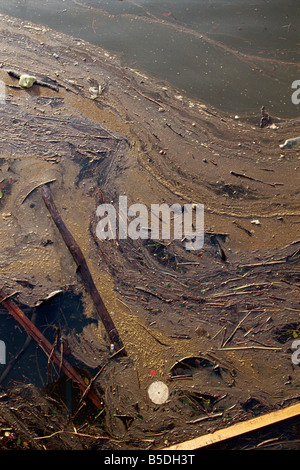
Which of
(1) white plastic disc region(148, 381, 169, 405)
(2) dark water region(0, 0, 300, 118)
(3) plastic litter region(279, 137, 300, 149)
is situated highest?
(2) dark water region(0, 0, 300, 118)

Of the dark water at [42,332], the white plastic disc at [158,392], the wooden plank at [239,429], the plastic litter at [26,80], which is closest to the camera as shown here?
the wooden plank at [239,429]

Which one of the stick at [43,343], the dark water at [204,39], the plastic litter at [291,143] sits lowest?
the stick at [43,343]

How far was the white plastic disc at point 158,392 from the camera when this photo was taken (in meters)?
3.00

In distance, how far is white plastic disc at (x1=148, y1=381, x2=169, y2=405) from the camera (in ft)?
9.83

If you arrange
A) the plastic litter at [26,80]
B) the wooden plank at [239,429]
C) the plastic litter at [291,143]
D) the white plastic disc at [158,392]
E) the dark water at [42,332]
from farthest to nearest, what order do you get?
the plastic litter at [26,80]
the plastic litter at [291,143]
the dark water at [42,332]
the white plastic disc at [158,392]
the wooden plank at [239,429]

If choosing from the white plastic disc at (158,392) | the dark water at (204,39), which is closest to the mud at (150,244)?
the white plastic disc at (158,392)

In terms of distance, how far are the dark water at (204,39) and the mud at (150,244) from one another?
247 mm

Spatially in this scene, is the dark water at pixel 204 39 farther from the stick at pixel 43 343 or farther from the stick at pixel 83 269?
the stick at pixel 43 343

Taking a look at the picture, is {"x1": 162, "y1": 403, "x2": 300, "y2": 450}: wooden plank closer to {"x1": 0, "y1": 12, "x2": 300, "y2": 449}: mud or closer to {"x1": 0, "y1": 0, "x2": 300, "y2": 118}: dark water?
{"x1": 0, "y1": 12, "x2": 300, "y2": 449}: mud

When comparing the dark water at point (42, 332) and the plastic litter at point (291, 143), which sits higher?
the plastic litter at point (291, 143)

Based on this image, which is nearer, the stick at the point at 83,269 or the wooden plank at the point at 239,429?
the wooden plank at the point at 239,429

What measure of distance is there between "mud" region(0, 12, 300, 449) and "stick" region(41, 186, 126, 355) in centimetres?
6

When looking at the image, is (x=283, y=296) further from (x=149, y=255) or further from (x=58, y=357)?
(x=58, y=357)

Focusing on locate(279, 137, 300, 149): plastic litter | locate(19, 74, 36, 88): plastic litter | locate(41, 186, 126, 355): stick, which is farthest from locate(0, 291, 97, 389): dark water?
locate(279, 137, 300, 149): plastic litter
